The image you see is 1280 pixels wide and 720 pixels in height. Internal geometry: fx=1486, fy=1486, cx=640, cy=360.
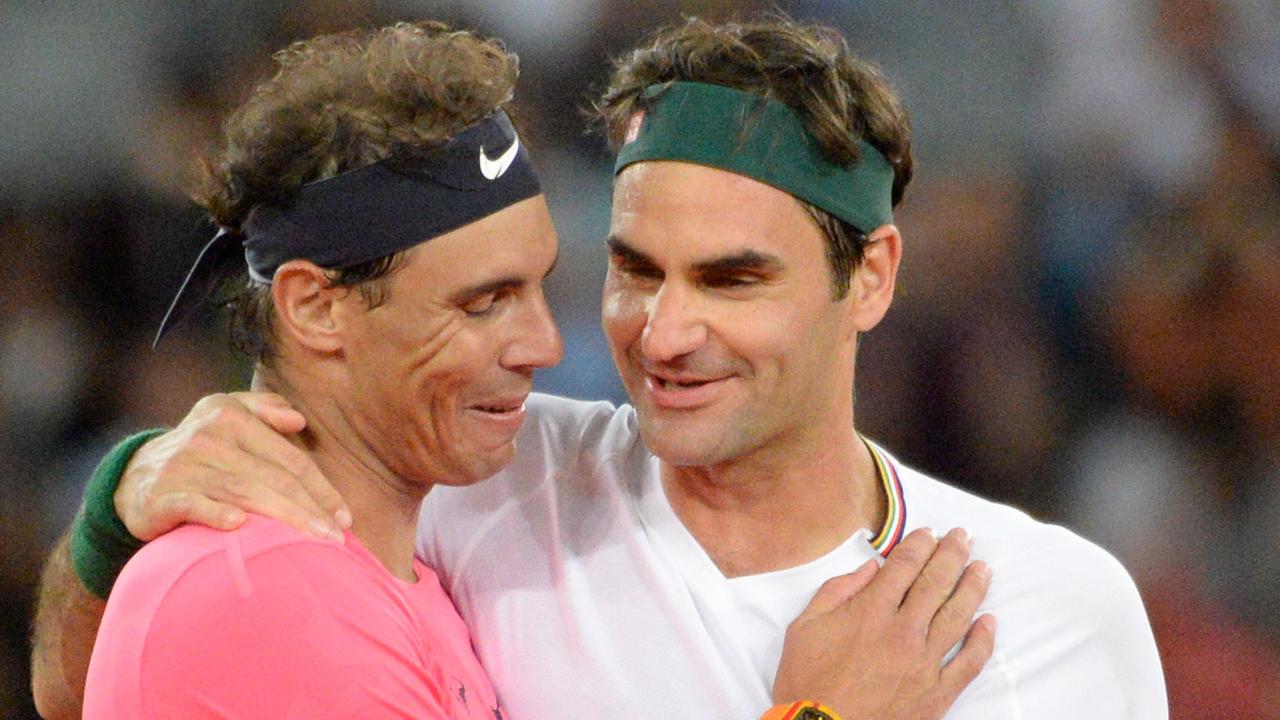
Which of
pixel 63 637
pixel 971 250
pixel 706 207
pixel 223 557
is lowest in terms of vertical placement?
pixel 971 250

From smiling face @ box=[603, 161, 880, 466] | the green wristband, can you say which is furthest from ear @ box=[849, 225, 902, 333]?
the green wristband

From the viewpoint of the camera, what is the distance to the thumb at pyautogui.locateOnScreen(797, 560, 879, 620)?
237 centimetres

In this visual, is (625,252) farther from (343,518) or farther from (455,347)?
(343,518)

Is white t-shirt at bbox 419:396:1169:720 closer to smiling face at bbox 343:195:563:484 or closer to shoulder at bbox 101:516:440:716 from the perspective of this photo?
smiling face at bbox 343:195:563:484

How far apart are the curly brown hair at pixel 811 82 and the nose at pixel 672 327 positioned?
27 centimetres

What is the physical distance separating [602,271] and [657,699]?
2439mm

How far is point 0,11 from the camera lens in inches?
189

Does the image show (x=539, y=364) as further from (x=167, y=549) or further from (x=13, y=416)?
(x=13, y=416)

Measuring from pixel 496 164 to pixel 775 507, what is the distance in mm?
766

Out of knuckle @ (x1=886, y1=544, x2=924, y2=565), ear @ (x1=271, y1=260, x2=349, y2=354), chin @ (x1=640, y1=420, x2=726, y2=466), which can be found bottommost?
knuckle @ (x1=886, y1=544, x2=924, y2=565)

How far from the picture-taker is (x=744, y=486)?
260cm

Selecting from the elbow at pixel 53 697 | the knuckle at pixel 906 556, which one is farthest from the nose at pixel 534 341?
the elbow at pixel 53 697

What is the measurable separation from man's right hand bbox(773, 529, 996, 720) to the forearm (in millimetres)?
1166

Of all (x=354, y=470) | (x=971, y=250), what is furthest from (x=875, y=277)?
(x=971, y=250)
